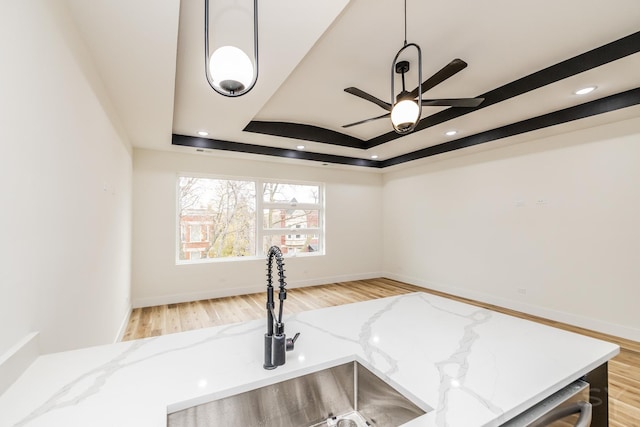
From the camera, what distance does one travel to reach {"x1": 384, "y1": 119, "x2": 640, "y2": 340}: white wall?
311 centimetres

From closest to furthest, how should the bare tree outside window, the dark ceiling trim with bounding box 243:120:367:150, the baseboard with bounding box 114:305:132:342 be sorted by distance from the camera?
1. the baseboard with bounding box 114:305:132:342
2. the dark ceiling trim with bounding box 243:120:367:150
3. the bare tree outside window

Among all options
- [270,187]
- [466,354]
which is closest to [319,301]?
[270,187]

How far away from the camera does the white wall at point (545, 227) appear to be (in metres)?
3.11

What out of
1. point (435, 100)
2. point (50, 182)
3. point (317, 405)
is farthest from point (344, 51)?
point (317, 405)

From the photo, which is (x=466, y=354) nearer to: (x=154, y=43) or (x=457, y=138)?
(x=154, y=43)

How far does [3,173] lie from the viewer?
0.94m

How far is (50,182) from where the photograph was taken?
1.32 meters

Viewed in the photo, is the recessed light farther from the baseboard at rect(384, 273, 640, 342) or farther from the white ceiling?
the baseboard at rect(384, 273, 640, 342)

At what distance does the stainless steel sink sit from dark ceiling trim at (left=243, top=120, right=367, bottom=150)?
11.5 feet

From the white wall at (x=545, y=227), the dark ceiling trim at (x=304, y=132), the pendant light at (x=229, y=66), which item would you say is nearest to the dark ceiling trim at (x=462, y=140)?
the white wall at (x=545, y=227)

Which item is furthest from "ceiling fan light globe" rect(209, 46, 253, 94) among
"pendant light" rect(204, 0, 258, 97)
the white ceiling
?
the white ceiling

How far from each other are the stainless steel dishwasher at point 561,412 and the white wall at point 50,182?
1.56 meters

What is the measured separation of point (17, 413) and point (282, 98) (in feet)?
10.8

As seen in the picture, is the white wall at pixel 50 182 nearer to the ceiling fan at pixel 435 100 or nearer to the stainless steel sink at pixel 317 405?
the stainless steel sink at pixel 317 405
